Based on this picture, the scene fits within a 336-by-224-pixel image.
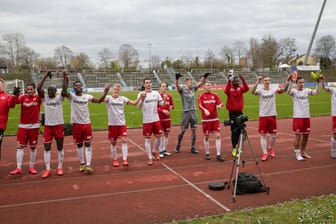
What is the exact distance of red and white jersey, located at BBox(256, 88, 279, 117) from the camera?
8.78 m

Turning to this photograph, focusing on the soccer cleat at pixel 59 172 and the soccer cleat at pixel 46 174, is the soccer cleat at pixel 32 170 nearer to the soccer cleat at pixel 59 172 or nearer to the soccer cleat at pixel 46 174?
the soccer cleat at pixel 46 174

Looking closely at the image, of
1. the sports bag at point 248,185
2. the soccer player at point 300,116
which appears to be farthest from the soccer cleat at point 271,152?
the sports bag at point 248,185

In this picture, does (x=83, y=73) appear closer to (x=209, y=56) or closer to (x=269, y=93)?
(x=209, y=56)

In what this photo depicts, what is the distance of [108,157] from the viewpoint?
9508 mm

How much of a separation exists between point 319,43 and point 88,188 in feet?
286

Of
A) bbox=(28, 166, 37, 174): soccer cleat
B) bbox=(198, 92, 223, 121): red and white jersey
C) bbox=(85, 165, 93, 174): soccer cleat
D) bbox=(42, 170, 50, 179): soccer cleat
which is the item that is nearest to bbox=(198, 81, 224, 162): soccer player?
bbox=(198, 92, 223, 121): red and white jersey

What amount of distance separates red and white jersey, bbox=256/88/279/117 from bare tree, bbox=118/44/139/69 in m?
73.8

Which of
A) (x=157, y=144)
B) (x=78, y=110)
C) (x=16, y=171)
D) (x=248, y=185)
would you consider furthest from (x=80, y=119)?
(x=248, y=185)

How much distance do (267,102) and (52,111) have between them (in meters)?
5.51

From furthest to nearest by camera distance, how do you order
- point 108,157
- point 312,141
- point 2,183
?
point 312,141 < point 108,157 < point 2,183

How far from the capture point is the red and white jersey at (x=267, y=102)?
8.78 m

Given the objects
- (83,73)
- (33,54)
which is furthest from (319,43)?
(33,54)

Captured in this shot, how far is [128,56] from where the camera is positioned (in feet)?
268

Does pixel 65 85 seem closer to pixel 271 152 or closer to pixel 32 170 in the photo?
pixel 32 170
